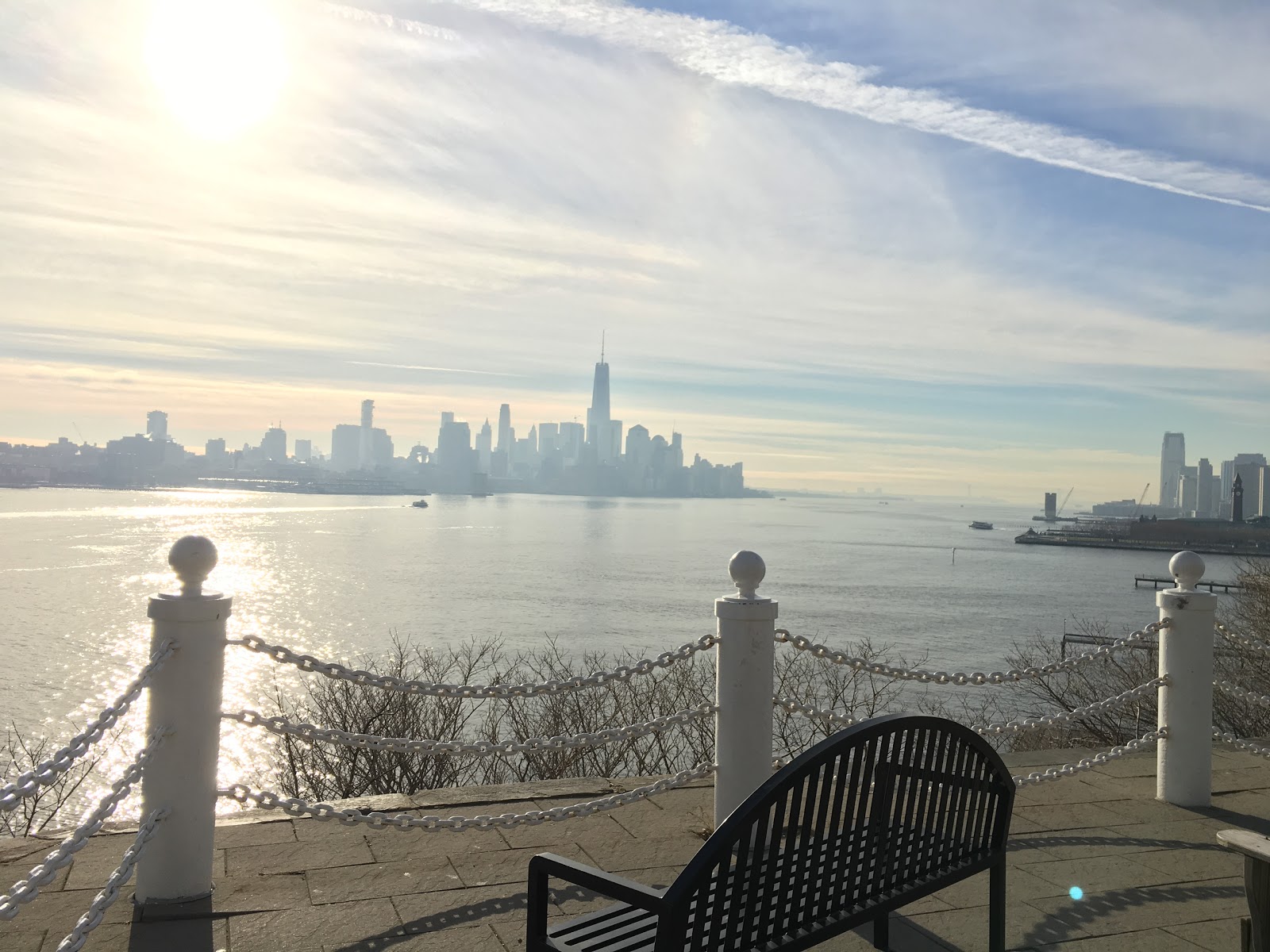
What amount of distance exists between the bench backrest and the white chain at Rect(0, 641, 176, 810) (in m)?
1.89

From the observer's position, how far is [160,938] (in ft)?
11.6

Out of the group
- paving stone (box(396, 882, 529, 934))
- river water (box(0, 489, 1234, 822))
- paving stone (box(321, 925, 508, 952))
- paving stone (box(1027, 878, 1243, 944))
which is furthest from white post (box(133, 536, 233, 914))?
river water (box(0, 489, 1234, 822))

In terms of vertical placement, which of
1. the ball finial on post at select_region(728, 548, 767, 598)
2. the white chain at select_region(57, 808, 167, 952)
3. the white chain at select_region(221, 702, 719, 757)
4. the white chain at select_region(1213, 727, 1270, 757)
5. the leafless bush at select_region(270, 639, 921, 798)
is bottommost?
the leafless bush at select_region(270, 639, 921, 798)

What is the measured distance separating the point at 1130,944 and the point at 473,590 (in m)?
57.9

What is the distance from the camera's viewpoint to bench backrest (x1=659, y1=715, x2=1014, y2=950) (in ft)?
7.50

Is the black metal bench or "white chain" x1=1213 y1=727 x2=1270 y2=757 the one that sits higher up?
the black metal bench

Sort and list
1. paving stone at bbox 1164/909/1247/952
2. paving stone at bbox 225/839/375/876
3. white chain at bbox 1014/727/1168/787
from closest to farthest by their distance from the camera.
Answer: paving stone at bbox 1164/909/1247/952 < paving stone at bbox 225/839/375/876 < white chain at bbox 1014/727/1168/787

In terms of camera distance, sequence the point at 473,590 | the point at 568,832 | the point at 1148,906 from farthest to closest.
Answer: the point at 473,590, the point at 568,832, the point at 1148,906

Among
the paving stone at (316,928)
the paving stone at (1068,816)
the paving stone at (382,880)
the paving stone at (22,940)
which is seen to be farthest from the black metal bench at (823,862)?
the paving stone at (1068,816)

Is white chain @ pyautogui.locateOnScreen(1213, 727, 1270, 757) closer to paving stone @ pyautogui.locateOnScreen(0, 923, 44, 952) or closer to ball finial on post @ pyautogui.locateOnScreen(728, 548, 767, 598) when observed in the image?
ball finial on post @ pyautogui.locateOnScreen(728, 548, 767, 598)

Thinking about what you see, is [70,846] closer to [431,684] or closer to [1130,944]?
[431,684]

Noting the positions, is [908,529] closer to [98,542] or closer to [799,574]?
[799,574]

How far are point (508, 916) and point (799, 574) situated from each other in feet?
243

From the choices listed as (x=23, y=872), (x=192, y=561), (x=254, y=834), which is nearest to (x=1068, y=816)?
(x=254, y=834)
